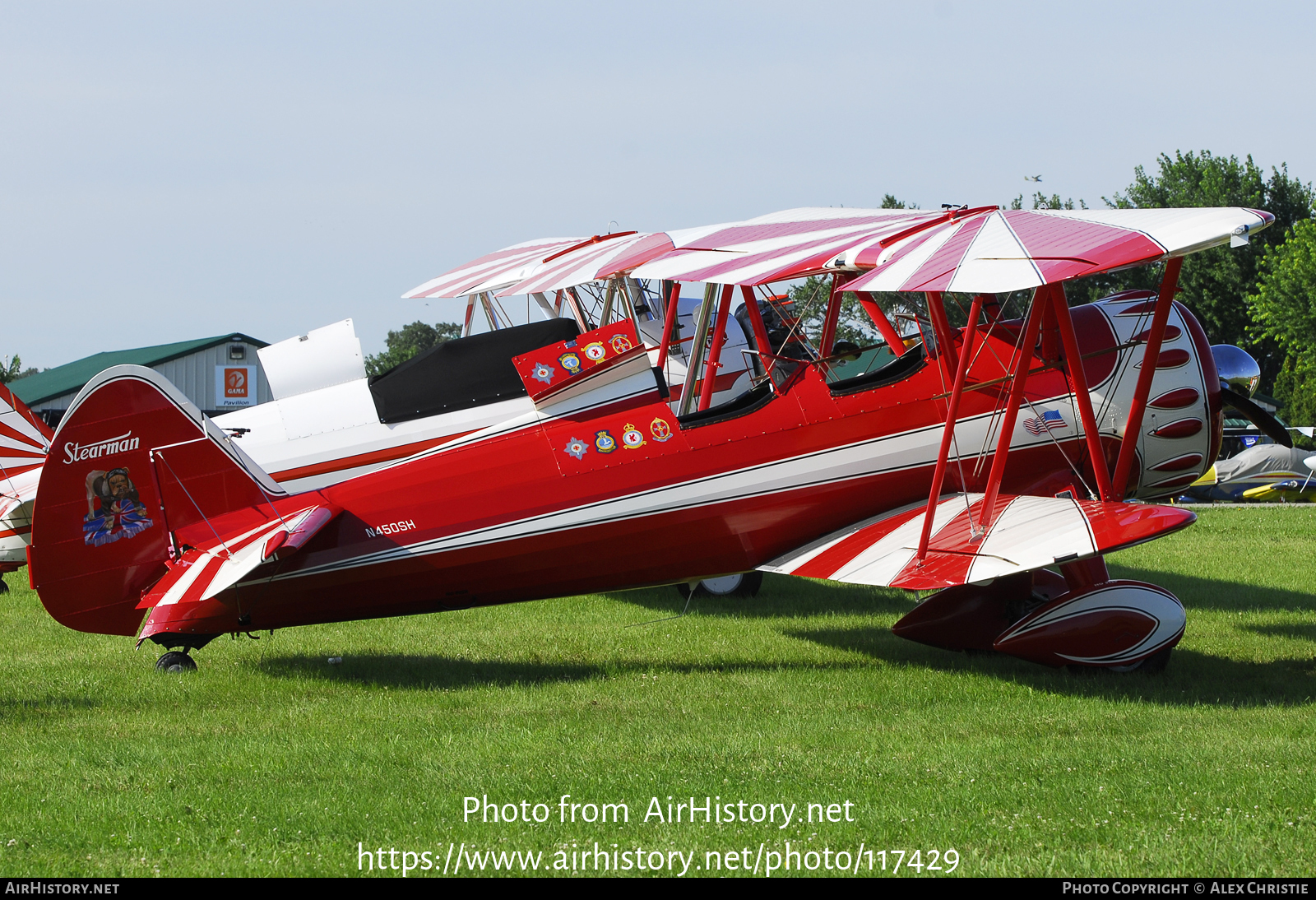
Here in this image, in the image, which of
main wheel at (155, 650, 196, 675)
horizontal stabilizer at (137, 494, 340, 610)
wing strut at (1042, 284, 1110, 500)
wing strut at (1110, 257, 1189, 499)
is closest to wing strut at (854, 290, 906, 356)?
wing strut at (1042, 284, 1110, 500)

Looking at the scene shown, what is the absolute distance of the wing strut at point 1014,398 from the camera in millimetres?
6707

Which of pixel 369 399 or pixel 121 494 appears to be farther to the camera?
pixel 369 399

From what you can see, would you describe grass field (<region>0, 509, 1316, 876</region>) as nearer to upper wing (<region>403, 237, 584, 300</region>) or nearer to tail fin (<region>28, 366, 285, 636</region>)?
tail fin (<region>28, 366, 285, 636</region>)

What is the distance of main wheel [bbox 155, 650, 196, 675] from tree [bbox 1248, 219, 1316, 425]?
124 feet

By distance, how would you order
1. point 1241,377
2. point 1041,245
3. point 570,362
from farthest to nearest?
1. point 1241,377
2. point 570,362
3. point 1041,245

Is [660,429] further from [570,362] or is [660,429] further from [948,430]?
[948,430]

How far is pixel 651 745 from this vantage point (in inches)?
224

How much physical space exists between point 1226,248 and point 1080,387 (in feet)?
118

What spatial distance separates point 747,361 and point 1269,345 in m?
41.7

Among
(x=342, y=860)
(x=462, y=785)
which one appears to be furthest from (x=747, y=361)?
(x=342, y=860)

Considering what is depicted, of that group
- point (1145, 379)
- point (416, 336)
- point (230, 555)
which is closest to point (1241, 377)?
point (1145, 379)

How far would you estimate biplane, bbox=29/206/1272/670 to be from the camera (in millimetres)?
6914

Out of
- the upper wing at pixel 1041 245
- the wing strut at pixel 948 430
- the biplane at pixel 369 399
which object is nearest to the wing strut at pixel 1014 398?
the wing strut at pixel 948 430

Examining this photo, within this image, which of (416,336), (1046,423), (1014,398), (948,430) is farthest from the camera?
(416,336)
